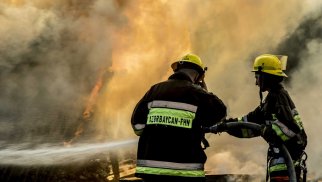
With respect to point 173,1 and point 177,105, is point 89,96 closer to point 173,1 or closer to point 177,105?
point 173,1

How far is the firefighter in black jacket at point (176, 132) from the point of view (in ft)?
11.2

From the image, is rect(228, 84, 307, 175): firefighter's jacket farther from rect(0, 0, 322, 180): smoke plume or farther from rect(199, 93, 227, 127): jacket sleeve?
rect(0, 0, 322, 180): smoke plume

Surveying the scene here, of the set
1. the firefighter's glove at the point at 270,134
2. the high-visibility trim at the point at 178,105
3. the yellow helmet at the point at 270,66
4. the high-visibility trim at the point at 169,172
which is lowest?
the high-visibility trim at the point at 169,172

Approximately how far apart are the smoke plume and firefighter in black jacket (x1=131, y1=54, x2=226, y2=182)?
33.8ft

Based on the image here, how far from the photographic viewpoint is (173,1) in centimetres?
1484

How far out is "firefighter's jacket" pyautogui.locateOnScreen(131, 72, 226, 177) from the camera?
343cm

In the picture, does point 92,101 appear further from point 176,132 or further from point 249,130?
point 176,132

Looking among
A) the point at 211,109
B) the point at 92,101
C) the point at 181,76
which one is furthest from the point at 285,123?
the point at 92,101

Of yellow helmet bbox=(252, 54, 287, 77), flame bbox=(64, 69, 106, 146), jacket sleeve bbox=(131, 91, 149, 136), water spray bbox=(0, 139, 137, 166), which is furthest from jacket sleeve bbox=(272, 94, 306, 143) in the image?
flame bbox=(64, 69, 106, 146)

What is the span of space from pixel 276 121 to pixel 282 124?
7cm

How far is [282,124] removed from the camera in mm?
4023

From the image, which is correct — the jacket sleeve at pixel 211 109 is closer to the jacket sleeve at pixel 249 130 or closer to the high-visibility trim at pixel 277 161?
the jacket sleeve at pixel 249 130

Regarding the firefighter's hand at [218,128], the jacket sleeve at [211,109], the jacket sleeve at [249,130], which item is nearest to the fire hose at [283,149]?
the firefighter's hand at [218,128]

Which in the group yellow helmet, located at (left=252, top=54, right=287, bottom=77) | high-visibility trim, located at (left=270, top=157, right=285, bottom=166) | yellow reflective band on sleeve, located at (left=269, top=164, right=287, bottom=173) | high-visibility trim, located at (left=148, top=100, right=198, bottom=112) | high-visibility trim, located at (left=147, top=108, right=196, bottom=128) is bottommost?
yellow reflective band on sleeve, located at (left=269, top=164, right=287, bottom=173)
